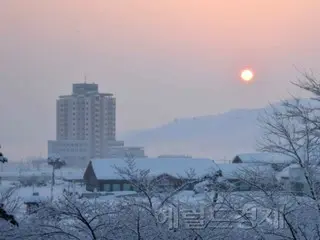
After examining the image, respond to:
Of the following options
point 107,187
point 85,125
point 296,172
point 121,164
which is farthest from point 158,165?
point 85,125

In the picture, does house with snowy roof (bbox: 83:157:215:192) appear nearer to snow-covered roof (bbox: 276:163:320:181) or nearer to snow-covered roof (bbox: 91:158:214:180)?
snow-covered roof (bbox: 91:158:214:180)

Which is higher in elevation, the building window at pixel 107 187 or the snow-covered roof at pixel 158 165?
the snow-covered roof at pixel 158 165

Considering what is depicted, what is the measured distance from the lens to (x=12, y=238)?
17.7 meters

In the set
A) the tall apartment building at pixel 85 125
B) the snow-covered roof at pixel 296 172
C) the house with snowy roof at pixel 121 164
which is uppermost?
the tall apartment building at pixel 85 125

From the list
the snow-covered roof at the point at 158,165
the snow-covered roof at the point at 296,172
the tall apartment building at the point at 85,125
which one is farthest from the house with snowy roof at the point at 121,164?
the tall apartment building at the point at 85,125

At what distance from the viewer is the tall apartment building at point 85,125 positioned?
7078 inches

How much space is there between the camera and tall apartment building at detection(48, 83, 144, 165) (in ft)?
590

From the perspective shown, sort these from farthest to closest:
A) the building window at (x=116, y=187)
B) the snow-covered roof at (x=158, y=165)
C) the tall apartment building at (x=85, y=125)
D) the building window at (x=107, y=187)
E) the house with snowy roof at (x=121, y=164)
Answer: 1. the tall apartment building at (x=85, y=125)
2. the snow-covered roof at (x=158, y=165)
3. the house with snowy roof at (x=121, y=164)
4. the building window at (x=107, y=187)
5. the building window at (x=116, y=187)

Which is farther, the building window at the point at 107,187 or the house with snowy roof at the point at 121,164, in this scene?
the house with snowy roof at the point at 121,164

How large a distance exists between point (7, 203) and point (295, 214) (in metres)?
10.5

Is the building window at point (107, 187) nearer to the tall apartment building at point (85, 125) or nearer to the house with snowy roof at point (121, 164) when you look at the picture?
the house with snowy roof at point (121, 164)

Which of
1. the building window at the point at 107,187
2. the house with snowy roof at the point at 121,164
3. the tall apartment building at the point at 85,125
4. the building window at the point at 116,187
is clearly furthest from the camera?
the tall apartment building at the point at 85,125

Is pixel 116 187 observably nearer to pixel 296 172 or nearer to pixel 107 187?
pixel 107 187

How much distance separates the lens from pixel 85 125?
7495 inches
